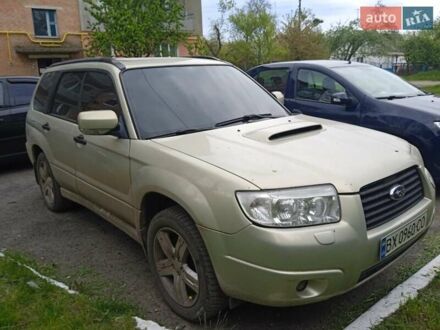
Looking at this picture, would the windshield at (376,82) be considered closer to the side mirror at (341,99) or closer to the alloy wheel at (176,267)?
the side mirror at (341,99)

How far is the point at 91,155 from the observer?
3717mm

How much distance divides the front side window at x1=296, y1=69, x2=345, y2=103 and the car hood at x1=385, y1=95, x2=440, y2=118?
0.82 m

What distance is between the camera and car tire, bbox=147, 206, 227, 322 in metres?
2.62

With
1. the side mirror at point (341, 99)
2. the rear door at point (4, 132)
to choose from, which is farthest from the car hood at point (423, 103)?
the rear door at point (4, 132)

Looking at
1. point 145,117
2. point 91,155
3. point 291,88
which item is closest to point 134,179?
point 145,117

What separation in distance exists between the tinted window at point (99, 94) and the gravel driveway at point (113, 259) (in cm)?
130

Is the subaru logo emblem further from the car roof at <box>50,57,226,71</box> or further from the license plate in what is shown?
Result: the car roof at <box>50,57,226,71</box>

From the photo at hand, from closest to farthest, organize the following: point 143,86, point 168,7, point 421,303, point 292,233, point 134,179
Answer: point 292,233
point 421,303
point 134,179
point 143,86
point 168,7

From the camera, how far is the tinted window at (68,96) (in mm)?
4227

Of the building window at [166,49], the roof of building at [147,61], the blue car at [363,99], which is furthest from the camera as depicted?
the building window at [166,49]

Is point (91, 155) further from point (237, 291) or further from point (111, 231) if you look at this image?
point (237, 291)

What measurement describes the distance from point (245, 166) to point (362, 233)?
0.75 m

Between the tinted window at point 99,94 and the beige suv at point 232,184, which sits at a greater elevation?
the tinted window at point 99,94

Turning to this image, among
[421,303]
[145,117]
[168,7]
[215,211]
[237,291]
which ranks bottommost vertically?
[421,303]
